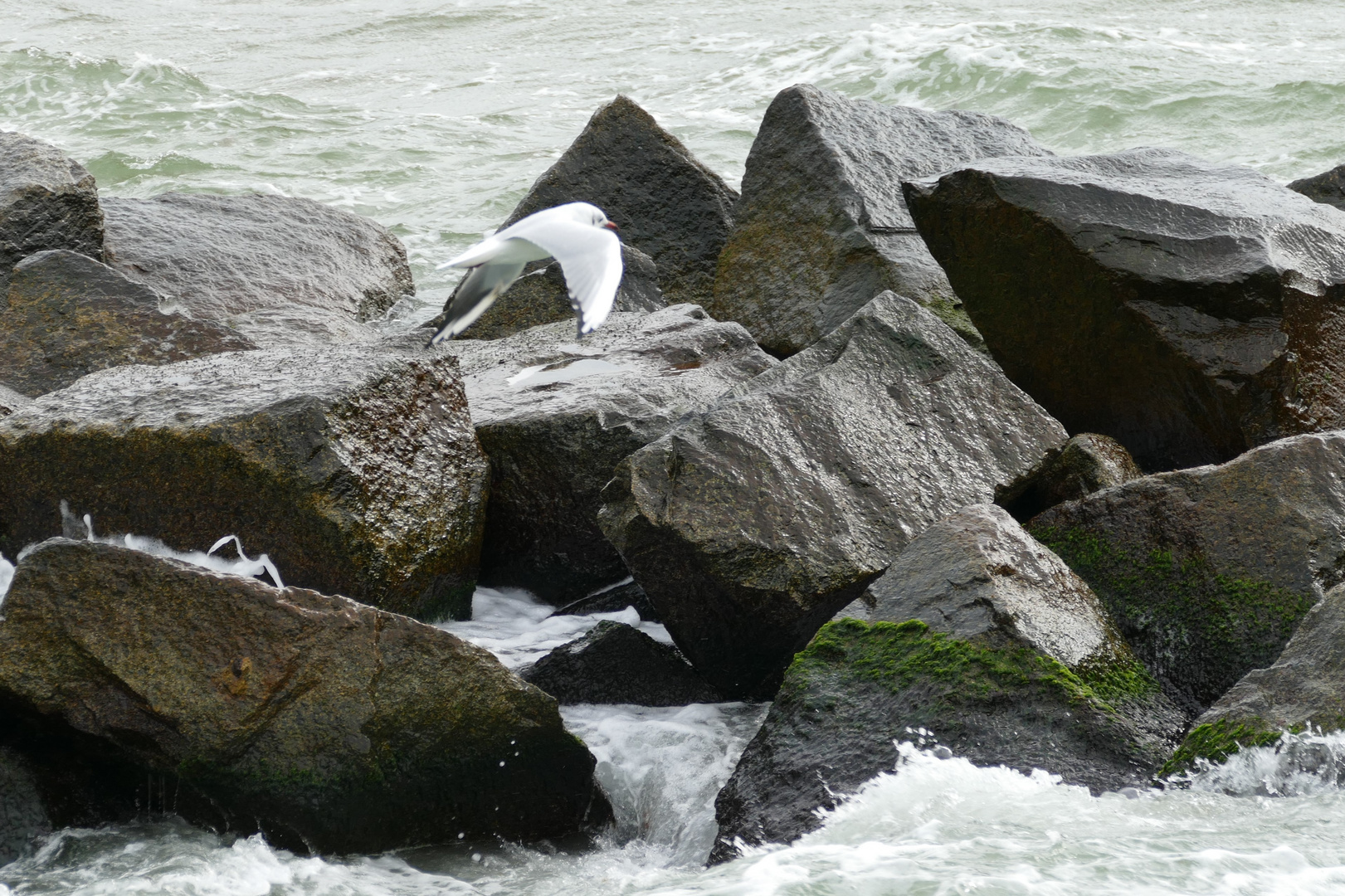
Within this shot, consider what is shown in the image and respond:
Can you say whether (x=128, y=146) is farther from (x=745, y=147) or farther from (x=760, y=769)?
(x=760, y=769)

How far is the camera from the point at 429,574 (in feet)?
13.6

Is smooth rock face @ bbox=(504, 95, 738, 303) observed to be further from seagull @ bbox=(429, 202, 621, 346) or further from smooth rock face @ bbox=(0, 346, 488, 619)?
smooth rock face @ bbox=(0, 346, 488, 619)

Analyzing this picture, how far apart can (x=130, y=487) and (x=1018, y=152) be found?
4400 mm

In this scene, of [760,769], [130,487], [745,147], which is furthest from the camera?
[745,147]

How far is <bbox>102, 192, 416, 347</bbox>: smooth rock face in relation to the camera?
638 cm

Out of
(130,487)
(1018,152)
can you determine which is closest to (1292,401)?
(1018,152)

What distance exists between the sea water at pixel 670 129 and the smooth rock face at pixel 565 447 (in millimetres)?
152

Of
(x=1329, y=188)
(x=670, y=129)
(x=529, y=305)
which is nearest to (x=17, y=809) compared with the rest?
(x=529, y=305)

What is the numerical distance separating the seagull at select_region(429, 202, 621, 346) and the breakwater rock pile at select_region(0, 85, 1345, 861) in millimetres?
296

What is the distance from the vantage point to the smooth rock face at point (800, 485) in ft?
12.3

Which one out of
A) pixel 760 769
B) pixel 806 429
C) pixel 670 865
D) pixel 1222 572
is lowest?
pixel 670 865

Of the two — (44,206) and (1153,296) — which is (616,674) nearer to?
(1153,296)

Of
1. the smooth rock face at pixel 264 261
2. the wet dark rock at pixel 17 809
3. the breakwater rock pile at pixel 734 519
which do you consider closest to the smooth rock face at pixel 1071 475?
the breakwater rock pile at pixel 734 519

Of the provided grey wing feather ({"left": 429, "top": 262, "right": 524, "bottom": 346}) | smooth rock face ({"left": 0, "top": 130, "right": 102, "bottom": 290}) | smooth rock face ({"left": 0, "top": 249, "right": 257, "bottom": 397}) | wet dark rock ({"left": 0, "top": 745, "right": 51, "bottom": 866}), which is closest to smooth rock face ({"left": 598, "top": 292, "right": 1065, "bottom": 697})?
grey wing feather ({"left": 429, "top": 262, "right": 524, "bottom": 346})
